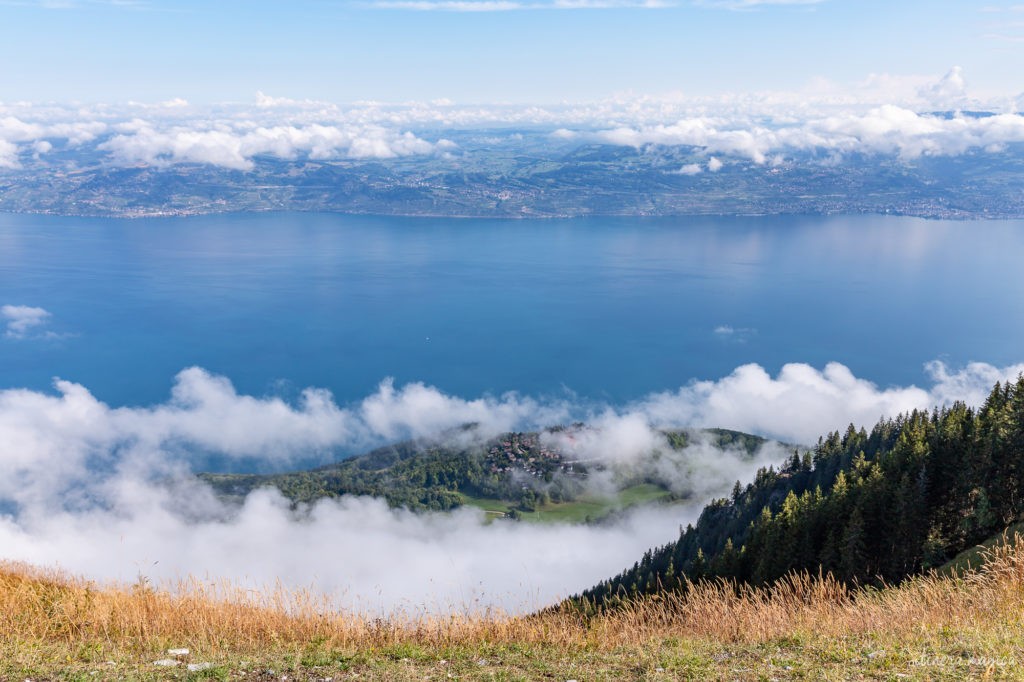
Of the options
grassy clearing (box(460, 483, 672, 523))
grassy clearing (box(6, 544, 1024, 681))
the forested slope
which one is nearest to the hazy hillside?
grassy clearing (box(460, 483, 672, 523))

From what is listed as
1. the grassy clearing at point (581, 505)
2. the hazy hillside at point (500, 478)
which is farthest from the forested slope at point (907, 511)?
the hazy hillside at point (500, 478)

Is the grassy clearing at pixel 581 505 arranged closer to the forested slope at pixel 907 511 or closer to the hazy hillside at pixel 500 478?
the hazy hillside at pixel 500 478

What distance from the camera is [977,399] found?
4887 inches

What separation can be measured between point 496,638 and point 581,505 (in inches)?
4349

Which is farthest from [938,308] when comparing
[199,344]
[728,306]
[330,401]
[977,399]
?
[199,344]

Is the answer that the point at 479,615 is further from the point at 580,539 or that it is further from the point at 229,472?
the point at 229,472

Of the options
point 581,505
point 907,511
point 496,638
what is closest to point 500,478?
point 581,505

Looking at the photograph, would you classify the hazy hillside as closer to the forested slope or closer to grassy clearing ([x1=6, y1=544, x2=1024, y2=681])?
the forested slope

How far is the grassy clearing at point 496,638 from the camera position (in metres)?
6.58

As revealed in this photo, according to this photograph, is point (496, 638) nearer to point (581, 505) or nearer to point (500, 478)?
point (581, 505)

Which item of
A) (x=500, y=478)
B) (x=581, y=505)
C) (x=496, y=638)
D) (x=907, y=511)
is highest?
(x=496, y=638)

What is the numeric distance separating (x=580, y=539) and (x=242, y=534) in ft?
181

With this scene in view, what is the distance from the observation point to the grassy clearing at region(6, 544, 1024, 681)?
658cm

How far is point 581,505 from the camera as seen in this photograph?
375 feet
